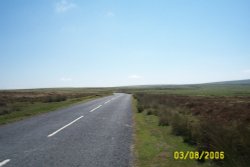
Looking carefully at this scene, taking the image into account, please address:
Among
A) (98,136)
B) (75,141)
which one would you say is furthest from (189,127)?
(75,141)

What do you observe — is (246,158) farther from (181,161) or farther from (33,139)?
(33,139)

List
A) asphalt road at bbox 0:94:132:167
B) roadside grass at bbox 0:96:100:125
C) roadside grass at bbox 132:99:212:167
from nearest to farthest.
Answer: asphalt road at bbox 0:94:132:167 → roadside grass at bbox 132:99:212:167 → roadside grass at bbox 0:96:100:125

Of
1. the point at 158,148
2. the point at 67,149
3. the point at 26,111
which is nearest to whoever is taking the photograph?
the point at 67,149

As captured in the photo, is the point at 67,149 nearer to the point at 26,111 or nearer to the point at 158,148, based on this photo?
the point at 158,148

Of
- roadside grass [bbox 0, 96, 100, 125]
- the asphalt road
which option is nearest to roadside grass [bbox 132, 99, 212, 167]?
the asphalt road

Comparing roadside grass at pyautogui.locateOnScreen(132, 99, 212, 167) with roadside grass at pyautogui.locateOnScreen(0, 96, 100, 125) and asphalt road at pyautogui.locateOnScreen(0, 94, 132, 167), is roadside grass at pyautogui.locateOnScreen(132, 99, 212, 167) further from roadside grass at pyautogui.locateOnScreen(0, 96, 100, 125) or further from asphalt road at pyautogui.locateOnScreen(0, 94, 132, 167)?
roadside grass at pyautogui.locateOnScreen(0, 96, 100, 125)

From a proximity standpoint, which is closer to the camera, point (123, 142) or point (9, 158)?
point (9, 158)

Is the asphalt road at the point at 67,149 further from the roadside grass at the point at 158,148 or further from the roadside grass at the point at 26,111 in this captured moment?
the roadside grass at the point at 26,111

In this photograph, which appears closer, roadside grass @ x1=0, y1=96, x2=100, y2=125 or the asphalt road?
the asphalt road

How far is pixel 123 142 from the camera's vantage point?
8.59 metres

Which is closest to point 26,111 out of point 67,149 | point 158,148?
point 67,149

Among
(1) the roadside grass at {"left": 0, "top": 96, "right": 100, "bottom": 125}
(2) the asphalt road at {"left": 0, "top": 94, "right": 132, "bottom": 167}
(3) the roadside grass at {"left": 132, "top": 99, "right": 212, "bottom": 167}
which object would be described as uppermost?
(2) the asphalt road at {"left": 0, "top": 94, "right": 132, "bottom": 167}

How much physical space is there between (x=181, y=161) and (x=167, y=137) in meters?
3.17

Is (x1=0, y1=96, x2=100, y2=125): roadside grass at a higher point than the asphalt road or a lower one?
lower
